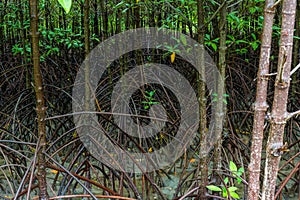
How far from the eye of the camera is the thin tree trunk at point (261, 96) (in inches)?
34.6

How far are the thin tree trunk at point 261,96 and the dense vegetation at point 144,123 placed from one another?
1.45ft

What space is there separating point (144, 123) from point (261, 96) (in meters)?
2.47

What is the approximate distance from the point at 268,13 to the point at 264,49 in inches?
3.4

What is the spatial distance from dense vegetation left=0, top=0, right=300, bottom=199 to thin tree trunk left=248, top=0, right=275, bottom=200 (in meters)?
0.44

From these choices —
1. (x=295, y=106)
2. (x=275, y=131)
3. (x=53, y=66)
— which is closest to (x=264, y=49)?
(x=275, y=131)

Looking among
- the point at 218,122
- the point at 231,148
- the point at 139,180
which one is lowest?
the point at 139,180

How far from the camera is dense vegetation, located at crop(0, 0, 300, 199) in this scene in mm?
1774

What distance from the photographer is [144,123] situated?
11.0ft

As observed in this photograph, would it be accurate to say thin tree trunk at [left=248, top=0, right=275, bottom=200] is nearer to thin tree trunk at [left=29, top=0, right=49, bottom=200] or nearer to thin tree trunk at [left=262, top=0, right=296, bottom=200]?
thin tree trunk at [left=262, top=0, right=296, bottom=200]

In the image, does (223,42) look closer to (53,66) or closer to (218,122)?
(218,122)

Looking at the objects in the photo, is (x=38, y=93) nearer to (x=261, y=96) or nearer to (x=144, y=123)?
(x=261, y=96)

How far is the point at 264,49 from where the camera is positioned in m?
0.89

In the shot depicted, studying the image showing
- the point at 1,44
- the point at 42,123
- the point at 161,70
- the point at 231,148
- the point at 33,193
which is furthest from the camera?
the point at 1,44

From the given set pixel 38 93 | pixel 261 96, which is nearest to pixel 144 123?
pixel 38 93
